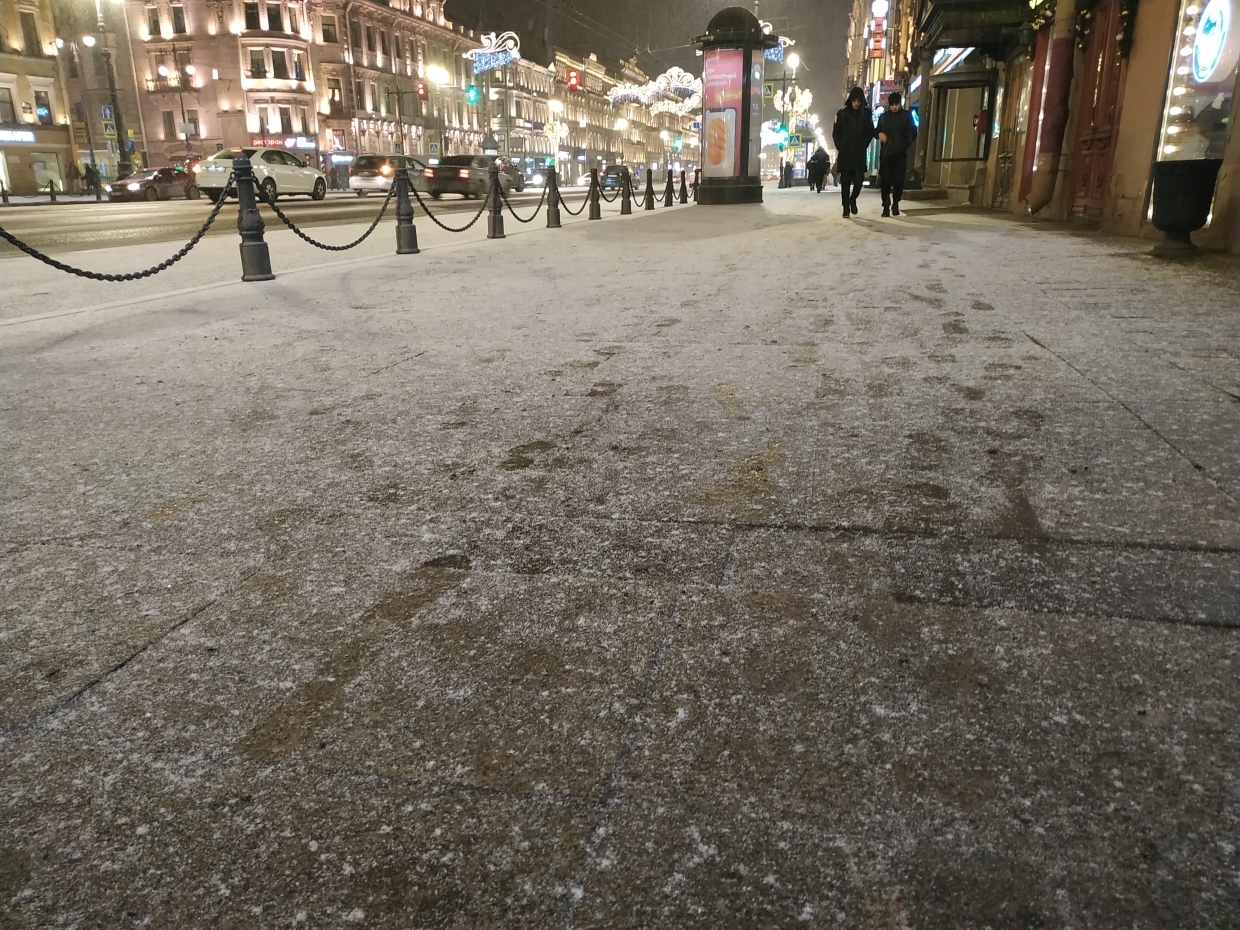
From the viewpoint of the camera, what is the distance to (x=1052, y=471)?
2729 millimetres

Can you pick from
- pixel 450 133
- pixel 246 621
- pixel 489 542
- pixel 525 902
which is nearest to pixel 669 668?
pixel 525 902

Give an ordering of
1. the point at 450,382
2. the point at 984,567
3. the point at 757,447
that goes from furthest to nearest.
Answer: the point at 450,382, the point at 757,447, the point at 984,567

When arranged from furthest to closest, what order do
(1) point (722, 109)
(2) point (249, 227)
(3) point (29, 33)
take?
(3) point (29, 33) → (1) point (722, 109) → (2) point (249, 227)

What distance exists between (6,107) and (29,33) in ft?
13.8

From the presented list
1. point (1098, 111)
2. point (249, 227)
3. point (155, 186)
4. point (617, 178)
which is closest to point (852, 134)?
point (1098, 111)

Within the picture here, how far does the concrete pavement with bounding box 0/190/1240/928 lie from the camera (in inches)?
47.6

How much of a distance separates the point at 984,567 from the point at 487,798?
1.37 metres

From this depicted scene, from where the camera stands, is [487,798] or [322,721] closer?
[487,798]

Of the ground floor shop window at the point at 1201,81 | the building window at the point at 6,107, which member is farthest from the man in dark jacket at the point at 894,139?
the building window at the point at 6,107

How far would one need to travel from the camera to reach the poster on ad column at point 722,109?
73.8ft

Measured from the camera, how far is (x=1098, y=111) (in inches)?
469

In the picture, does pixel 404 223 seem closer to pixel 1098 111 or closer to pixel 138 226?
pixel 138 226

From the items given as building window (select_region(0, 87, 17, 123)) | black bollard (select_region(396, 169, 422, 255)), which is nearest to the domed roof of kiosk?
black bollard (select_region(396, 169, 422, 255))

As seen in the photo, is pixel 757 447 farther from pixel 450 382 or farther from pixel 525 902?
pixel 525 902
